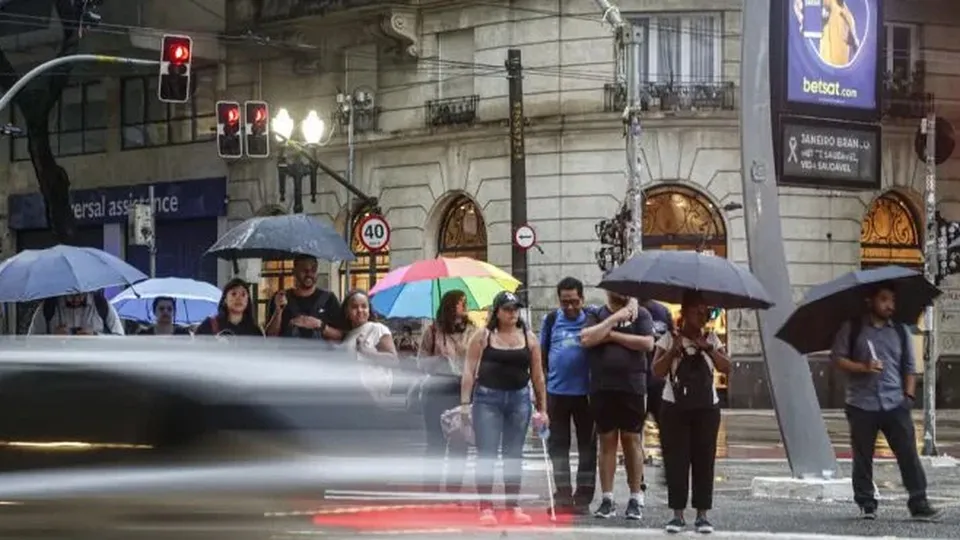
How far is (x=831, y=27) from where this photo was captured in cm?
1520

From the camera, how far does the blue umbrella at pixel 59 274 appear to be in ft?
50.7

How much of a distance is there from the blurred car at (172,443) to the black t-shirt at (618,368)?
6566mm

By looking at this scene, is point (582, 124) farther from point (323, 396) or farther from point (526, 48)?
point (323, 396)

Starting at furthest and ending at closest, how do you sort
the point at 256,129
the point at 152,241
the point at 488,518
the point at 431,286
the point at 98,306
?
the point at 152,241 < the point at 256,129 < the point at 431,286 < the point at 98,306 < the point at 488,518

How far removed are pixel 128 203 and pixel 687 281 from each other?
111 ft

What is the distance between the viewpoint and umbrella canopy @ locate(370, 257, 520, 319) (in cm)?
1741

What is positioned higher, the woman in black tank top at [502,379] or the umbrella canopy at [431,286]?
the umbrella canopy at [431,286]

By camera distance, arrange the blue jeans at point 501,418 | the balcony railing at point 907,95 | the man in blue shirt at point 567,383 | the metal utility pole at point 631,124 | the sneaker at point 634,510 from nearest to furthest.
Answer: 1. the blue jeans at point 501,418
2. the sneaker at point 634,510
3. the man in blue shirt at point 567,383
4. the metal utility pole at point 631,124
5. the balcony railing at point 907,95

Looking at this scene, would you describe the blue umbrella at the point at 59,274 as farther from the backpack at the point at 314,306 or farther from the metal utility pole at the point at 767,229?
the metal utility pole at the point at 767,229

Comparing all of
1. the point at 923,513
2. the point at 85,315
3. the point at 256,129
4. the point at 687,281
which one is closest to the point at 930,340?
the point at 923,513

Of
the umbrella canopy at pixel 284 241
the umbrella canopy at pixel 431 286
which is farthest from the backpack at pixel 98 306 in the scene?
the umbrella canopy at pixel 431 286

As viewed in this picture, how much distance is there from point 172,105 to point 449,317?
31657 mm

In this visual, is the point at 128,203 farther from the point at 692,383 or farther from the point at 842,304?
the point at 692,383

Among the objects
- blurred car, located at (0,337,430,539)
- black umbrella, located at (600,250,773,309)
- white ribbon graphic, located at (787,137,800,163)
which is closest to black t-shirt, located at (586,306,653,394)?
black umbrella, located at (600,250,773,309)
